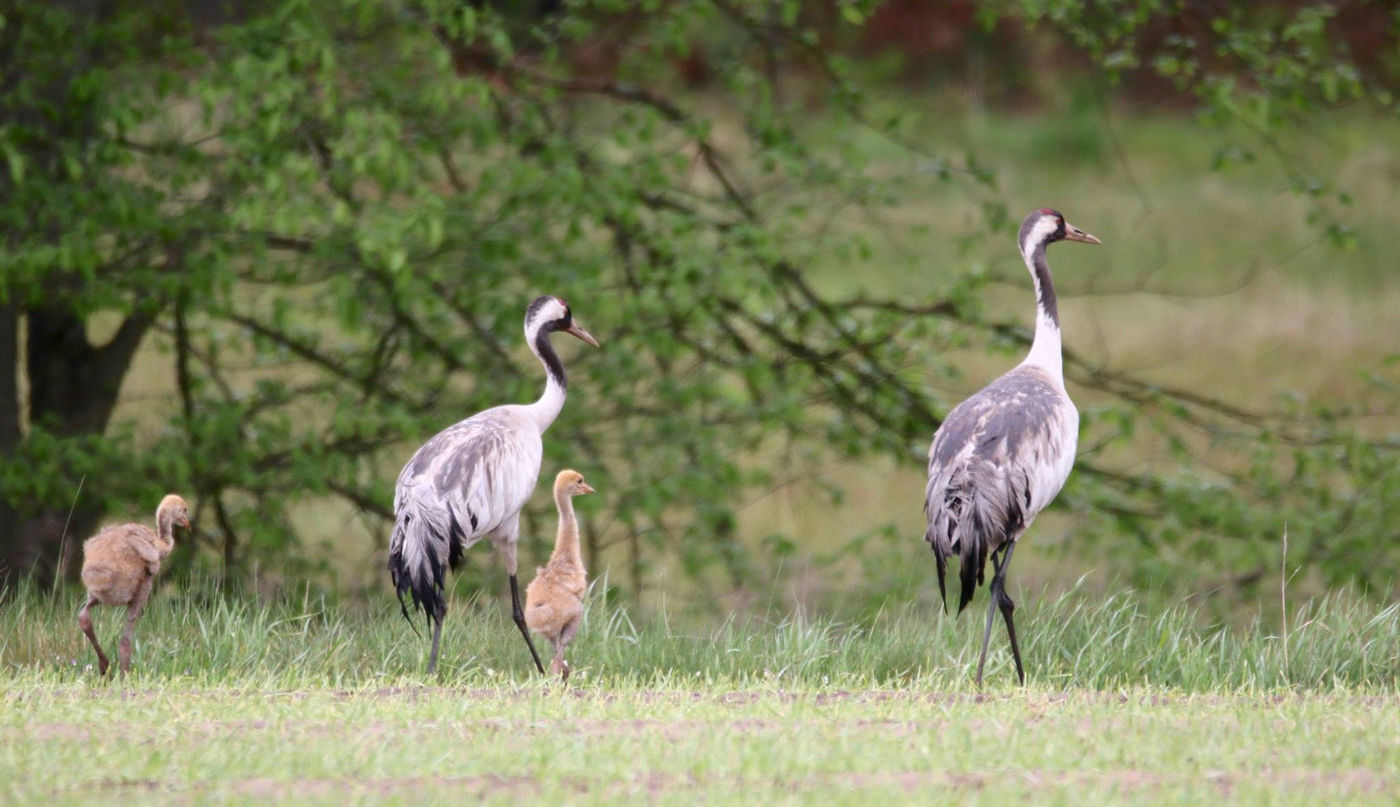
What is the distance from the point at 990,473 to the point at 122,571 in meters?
3.52

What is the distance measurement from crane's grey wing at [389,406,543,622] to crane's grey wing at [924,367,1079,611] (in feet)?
6.07

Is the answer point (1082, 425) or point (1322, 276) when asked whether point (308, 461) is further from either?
point (1322, 276)

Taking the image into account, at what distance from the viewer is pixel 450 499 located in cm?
734

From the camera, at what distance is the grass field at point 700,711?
5035mm

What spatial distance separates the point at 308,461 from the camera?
31.3ft

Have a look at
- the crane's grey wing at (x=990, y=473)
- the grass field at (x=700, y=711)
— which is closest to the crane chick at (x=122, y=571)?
the grass field at (x=700, y=711)

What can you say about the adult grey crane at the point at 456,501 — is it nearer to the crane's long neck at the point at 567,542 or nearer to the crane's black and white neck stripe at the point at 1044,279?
the crane's long neck at the point at 567,542

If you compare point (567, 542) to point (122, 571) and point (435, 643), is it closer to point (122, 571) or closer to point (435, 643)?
point (435, 643)

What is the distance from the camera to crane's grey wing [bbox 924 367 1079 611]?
709 cm

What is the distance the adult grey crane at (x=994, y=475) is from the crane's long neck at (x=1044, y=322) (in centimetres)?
45

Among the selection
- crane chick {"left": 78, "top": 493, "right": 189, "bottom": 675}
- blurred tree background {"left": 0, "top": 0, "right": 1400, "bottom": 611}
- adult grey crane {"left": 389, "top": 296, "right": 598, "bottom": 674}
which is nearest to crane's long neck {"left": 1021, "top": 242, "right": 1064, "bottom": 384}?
blurred tree background {"left": 0, "top": 0, "right": 1400, "bottom": 611}

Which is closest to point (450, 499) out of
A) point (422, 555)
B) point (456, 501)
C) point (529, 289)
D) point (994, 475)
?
A: point (456, 501)

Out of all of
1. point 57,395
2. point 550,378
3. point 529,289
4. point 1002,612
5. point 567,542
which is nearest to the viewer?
point 1002,612

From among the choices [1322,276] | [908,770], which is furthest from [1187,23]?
[1322,276]
